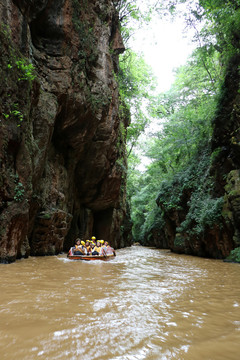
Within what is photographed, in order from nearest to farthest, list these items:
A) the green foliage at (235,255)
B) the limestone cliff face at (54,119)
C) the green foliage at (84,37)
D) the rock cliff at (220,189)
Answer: the limestone cliff face at (54,119) → the green foliage at (235,255) → the green foliage at (84,37) → the rock cliff at (220,189)

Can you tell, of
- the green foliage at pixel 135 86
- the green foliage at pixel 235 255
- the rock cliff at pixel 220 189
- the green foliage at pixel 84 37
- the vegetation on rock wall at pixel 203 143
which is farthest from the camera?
the green foliage at pixel 135 86

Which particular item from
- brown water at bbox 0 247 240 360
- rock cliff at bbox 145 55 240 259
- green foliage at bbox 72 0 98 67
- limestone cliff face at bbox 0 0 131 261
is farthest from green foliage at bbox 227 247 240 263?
green foliage at bbox 72 0 98 67

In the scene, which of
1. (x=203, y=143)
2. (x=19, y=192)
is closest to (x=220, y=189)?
(x=203, y=143)

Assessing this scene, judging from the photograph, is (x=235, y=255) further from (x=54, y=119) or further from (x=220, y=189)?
(x=54, y=119)

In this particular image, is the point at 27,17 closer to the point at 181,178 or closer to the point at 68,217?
the point at 68,217

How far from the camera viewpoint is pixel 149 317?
9.76 feet

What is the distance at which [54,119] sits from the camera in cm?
1060

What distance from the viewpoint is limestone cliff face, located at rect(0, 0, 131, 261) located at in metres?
7.80

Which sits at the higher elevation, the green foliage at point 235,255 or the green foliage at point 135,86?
the green foliage at point 135,86

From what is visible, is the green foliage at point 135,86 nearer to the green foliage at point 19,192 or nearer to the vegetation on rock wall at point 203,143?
the vegetation on rock wall at point 203,143

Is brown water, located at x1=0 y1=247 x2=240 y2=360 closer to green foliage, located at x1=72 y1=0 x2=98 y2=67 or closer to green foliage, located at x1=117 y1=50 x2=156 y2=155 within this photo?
green foliage, located at x1=72 y1=0 x2=98 y2=67

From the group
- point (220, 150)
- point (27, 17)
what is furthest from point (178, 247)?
point (27, 17)

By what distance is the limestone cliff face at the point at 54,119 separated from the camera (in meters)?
7.80

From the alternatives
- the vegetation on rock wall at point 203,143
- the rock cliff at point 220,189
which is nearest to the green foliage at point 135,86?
the vegetation on rock wall at point 203,143
